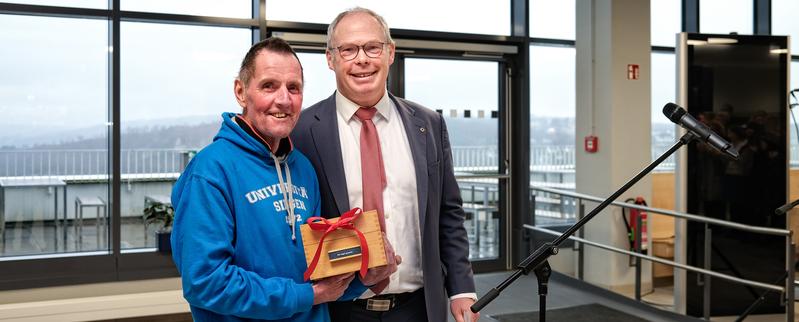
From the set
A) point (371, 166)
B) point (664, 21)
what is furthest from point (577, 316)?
point (371, 166)

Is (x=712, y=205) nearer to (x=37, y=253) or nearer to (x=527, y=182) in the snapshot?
(x=527, y=182)

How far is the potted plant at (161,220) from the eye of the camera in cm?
537

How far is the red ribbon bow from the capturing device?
1.57 metres

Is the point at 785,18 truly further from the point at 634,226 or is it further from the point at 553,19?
the point at 634,226

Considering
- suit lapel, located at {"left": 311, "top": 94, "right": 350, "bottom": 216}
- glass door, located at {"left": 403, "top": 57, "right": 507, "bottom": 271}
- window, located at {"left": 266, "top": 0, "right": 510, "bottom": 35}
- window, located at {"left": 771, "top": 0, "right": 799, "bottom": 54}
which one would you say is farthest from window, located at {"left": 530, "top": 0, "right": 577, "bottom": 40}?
suit lapel, located at {"left": 311, "top": 94, "right": 350, "bottom": 216}

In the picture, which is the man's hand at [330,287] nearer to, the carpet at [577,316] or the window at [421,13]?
the carpet at [577,316]

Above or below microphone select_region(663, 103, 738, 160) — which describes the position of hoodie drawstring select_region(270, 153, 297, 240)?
below

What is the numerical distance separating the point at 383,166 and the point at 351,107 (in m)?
0.19

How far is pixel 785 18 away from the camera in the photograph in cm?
742

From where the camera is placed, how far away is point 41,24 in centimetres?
514

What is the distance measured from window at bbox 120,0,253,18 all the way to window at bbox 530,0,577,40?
100 inches

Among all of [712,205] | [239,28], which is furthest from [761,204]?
[239,28]

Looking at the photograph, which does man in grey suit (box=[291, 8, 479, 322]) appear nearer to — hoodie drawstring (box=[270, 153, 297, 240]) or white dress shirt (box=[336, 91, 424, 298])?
white dress shirt (box=[336, 91, 424, 298])

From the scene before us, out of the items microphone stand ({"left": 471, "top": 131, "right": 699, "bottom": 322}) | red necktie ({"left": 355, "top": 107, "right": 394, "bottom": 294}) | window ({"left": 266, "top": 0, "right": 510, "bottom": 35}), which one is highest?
window ({"left": 266, "top": 0, "right": 510, "bottom": 35})
